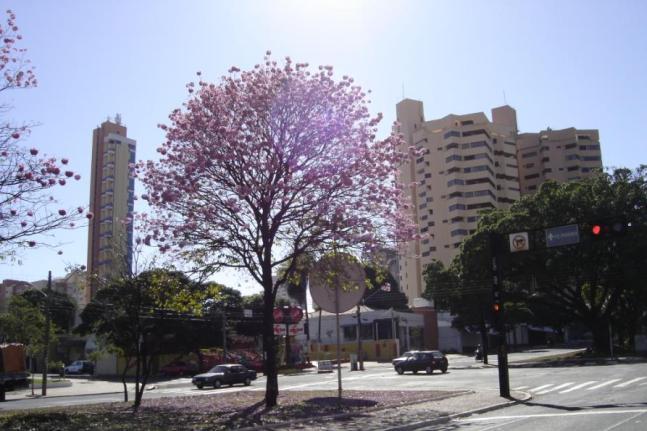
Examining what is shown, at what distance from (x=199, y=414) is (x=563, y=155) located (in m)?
126

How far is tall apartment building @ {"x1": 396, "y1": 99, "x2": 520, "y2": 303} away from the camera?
374 feet

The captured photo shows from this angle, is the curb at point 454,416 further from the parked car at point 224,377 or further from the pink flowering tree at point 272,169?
the parked car at point 224,377

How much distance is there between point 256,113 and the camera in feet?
54.5

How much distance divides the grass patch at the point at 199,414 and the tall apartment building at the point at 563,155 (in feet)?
384

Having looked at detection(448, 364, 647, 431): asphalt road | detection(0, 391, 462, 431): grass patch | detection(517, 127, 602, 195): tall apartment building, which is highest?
detection(517, 127, 602, 195): tall apartment building

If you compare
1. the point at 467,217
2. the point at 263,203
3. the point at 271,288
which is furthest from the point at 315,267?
the point at 467,217

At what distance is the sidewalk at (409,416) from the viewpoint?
12.6 metres

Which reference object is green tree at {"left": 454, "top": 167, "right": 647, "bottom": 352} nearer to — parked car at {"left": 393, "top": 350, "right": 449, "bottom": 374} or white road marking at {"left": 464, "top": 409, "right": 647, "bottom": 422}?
parked car at {"left": 393, "top": 350, "right": 449, "bottom": 374}

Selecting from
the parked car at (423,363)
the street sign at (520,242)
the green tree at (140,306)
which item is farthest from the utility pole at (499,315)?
the parked car at (423,363)

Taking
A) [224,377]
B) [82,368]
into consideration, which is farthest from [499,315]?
[82,368]

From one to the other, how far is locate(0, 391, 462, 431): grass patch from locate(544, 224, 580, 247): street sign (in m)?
6.10

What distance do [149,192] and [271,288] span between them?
439cm

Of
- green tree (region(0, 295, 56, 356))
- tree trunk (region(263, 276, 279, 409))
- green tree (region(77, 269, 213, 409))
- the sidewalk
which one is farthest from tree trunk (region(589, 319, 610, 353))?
green tree (region(0, 295, 56, 356))

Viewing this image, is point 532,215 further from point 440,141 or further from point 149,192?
point 440,141
